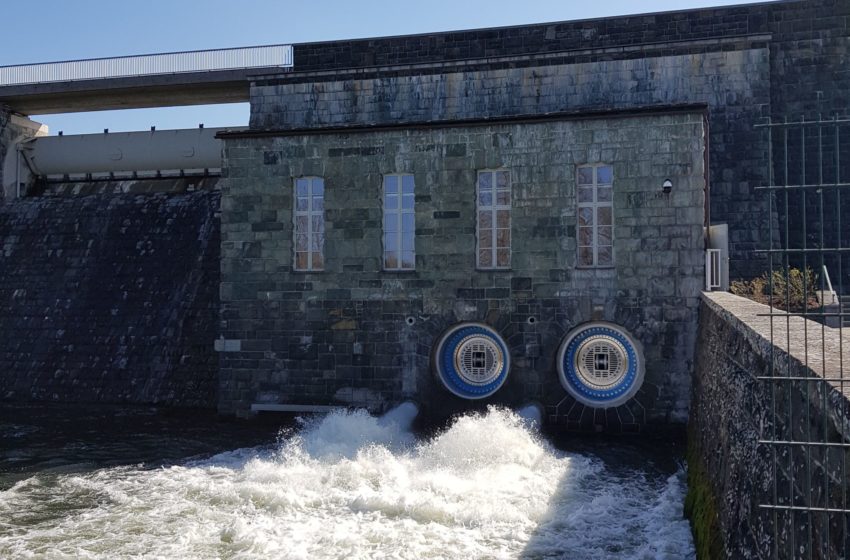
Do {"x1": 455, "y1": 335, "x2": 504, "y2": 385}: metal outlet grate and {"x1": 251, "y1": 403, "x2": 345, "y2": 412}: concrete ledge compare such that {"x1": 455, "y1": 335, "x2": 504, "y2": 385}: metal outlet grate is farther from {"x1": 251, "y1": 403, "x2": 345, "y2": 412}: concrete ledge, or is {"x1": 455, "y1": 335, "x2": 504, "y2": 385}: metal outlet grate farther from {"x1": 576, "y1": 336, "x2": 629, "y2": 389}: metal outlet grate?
{"x1": 251, "y1": 403, "x2": 345, "y2": 412}: concrete ledge

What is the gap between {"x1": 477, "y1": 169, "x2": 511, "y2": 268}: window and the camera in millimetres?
14719

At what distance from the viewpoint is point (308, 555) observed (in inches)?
324

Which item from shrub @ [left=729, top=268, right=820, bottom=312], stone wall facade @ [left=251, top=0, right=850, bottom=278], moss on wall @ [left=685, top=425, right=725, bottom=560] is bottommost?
moss on wall @ [left=685, top=425, right=725, bottom=560]

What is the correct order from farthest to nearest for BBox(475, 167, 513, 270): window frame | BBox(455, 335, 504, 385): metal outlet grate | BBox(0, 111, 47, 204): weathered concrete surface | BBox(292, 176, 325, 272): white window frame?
BBox(0, 111, 47, 204): weathered concrete surface, BBox(292, 176, 325, 272): white window frame, BBox(475, 167, 513, 270): window frame, BBox(455, 335, 504, 385): metal outlet grate

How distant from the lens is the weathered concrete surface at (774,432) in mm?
4059

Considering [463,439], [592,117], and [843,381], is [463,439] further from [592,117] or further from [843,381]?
[843,381]

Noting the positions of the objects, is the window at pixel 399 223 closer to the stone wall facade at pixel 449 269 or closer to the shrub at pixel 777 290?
the stone wall facade at pixel 449 269

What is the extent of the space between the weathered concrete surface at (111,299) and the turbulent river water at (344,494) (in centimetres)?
359

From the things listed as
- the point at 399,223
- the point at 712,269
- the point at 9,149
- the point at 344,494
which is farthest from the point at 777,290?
the point at 9,149

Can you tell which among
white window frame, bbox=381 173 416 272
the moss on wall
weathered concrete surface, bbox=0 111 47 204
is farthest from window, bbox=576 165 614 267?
weathered concrete surface, bbox=0 111 47 204

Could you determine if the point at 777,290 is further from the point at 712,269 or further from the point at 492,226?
the point at 492,226

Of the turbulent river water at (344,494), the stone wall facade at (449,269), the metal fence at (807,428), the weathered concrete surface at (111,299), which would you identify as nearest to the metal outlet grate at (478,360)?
the stone wall facade at (449,269)

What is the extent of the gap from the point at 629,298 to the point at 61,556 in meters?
9.53

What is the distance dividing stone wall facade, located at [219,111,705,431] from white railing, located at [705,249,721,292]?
0.52ft
